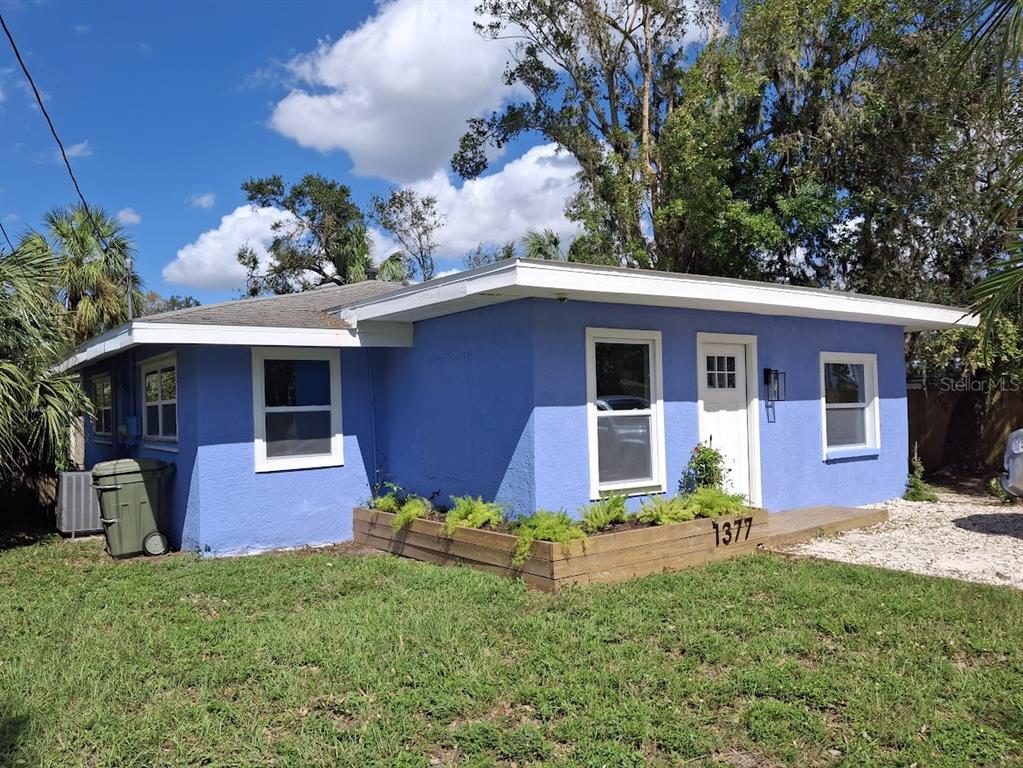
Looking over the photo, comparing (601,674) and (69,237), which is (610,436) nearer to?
(601,674)

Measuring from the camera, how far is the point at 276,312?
9305 mm

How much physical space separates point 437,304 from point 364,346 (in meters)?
1.54

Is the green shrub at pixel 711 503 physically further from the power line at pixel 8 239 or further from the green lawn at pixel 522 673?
the power line at pixel 8 239

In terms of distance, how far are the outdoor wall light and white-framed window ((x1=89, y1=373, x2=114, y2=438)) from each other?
10.4m

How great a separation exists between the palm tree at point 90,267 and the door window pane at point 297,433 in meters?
8.81

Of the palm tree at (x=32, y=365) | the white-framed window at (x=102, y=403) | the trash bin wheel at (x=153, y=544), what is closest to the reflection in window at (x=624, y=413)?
the trash bin wheel at (x=153, y=544)

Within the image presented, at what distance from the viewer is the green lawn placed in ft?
12.0

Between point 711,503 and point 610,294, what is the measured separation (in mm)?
2343

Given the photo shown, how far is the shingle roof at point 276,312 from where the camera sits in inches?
329

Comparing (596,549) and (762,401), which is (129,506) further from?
(762,401)

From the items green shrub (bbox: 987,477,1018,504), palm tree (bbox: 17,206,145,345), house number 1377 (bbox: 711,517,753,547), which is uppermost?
palm tree (bbox: 17,206,145,345)

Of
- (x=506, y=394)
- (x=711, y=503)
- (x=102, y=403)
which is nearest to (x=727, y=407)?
(x=711, y=503)

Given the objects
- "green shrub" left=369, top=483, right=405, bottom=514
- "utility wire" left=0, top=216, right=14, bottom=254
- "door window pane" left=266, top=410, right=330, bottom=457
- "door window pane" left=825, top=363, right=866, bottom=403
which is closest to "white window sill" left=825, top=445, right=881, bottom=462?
"door window pane" left=825, top=363, right=866, bottom=403

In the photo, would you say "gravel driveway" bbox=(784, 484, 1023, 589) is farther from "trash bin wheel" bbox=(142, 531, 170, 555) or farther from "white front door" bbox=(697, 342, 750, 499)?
"trash bin wheel" bbox=(142, 531, 170, 555)
